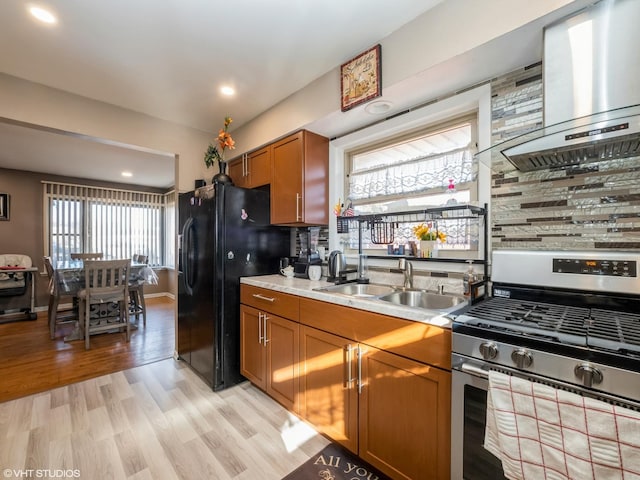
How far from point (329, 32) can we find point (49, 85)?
2.27 metres

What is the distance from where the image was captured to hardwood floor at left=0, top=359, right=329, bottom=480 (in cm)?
151

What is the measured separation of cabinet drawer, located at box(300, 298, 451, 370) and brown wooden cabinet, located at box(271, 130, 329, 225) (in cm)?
85

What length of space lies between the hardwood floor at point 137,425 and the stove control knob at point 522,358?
128cm

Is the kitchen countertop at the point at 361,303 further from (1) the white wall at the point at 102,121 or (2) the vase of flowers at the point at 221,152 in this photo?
(1) the white wall at the point at 102,121

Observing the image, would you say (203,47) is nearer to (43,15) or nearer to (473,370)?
(43,15)

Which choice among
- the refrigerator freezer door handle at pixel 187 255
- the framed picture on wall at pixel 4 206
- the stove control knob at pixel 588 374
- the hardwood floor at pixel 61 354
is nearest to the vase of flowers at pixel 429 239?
the stove control knob at pixel 588 374

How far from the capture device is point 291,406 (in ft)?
6.15

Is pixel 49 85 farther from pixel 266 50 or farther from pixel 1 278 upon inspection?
pixel 1 278

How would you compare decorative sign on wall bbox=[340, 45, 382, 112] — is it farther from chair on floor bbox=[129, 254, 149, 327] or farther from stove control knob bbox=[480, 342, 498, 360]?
chair on floor bbox=[129, 254, 149, 327]

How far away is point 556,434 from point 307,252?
1.86 m

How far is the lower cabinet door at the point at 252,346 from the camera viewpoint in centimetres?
213

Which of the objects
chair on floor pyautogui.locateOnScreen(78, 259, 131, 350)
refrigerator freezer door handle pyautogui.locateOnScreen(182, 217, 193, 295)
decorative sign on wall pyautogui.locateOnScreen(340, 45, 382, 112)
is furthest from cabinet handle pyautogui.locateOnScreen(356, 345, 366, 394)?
chair on floor pyautogui.locateOnScreen(78, 259, 131, 350)

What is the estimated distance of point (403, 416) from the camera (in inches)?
50.3

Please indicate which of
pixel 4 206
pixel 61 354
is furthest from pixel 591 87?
pixel 4 206
